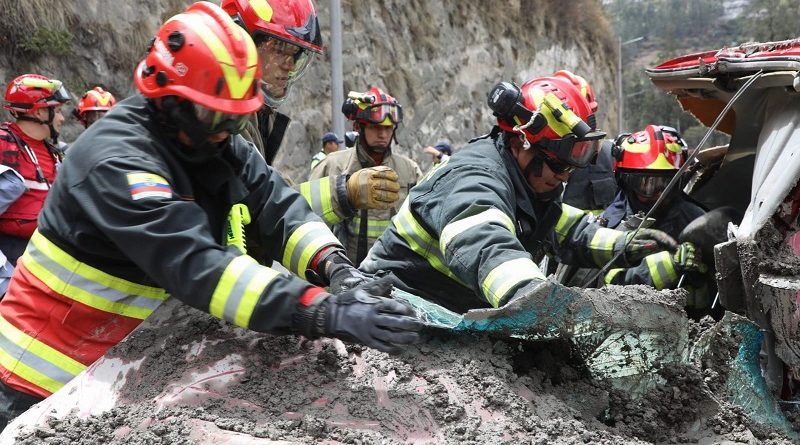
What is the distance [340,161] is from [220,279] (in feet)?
14.6

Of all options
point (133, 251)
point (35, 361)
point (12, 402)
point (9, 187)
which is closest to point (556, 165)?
point (133, 251)

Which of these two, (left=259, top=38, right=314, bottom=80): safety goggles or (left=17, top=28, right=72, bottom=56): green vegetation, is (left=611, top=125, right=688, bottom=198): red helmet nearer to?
(left=259, top=38, right=314, bottom=80): safety goggles

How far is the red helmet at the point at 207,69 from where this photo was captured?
7.36ft

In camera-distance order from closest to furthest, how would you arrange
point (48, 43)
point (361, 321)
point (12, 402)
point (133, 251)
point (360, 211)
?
point (361, 321) → point (133, 251) → point (12, 402) → point (360, 211) → point (48, 43)

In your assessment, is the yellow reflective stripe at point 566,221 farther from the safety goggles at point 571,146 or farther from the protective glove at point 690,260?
the safety goggles at point 571,146

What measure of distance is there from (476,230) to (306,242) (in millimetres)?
595

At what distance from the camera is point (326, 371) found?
2393mm

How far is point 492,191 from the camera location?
3.05 metres

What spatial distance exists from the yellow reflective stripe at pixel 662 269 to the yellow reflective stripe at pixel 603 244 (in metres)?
0.25

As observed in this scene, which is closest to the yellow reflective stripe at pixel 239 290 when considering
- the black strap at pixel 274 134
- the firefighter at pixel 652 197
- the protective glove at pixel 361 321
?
the protective glove at pixel 361 321

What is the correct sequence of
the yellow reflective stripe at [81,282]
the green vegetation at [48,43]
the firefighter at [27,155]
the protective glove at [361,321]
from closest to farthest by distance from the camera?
the protective glove at [361,321]
the yellow reflective stripe at [81,282]
the firefighter at [27,155]
the green vegetation at [48,43]

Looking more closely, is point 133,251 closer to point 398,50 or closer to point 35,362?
point 35,362

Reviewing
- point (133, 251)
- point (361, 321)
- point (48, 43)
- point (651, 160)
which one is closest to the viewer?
point (361, 321)

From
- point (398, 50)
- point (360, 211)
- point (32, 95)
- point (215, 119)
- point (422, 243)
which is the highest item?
point (215, 119)
